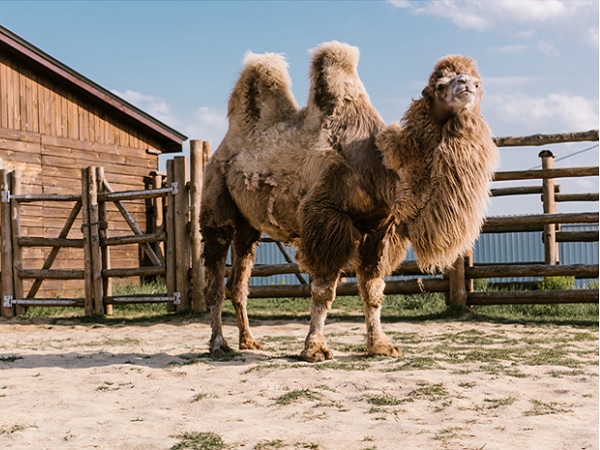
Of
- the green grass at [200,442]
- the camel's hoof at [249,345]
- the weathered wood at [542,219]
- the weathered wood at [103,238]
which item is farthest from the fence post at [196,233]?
the green grass at [200,442]

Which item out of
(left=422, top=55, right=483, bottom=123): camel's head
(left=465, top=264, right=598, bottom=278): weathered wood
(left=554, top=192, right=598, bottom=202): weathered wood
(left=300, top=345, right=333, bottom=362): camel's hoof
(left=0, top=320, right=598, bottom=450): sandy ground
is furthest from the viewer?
(left=554, top=192, right=598, bottom=202): weathered wood

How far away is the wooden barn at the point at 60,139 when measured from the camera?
46.6 feet

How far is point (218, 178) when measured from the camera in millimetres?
7191

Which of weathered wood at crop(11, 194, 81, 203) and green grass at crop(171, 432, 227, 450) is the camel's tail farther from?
weathered wood at crop(11, 194, 81, 203)

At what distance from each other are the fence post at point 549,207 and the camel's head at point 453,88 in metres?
5.74

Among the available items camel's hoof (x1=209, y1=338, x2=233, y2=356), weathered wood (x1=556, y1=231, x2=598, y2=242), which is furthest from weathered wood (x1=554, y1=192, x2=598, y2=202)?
camel's hoof (x1=209, y1=338, x2=233, y2=356)

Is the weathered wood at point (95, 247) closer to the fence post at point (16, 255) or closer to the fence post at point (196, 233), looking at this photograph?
the fence post at point (16, 255)

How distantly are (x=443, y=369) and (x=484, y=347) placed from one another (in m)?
1.54

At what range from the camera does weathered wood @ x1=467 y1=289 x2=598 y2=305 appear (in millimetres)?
9680

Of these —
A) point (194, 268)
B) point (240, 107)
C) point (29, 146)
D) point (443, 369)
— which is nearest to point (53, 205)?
point (29, 146)

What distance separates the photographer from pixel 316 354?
603 cm

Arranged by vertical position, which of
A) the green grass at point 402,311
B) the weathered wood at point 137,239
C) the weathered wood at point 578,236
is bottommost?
the green grass at point 402,311

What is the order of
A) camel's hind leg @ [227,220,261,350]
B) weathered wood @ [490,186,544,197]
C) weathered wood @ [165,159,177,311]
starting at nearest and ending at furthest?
camel's hind leg @ [227,220,261,350]
weathered wood @ [165,159,177,311]
weathered wood @ [490,186,544,197]

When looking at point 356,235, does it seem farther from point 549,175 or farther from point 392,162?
point 549,175
